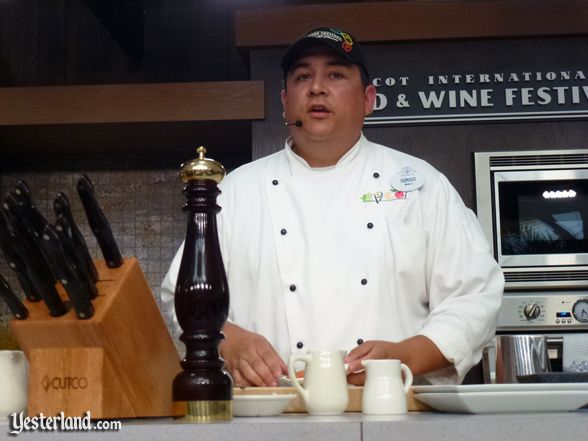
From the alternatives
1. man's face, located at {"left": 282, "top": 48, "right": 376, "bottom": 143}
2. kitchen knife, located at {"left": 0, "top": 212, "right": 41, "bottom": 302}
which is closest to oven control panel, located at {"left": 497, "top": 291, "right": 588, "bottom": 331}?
man's face, located at {"left": 282, "top": 48, "right": 376, "bottom": 143}

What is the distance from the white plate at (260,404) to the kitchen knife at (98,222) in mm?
254

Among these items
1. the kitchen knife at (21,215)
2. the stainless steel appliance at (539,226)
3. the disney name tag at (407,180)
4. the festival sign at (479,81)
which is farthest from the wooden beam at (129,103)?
the kitchen knife at (21,215)

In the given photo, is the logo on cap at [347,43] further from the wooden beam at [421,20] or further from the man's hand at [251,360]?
the wooden beam at [421,20]

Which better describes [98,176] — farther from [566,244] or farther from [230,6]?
[566,244]

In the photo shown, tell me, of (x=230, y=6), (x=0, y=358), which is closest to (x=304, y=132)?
(x=0, y=358)

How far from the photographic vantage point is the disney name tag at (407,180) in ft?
7.82

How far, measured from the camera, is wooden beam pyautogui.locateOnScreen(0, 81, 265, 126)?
12.0 ft

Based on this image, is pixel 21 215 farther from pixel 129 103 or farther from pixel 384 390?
pixel 129 103

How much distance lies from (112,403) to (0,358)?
0.25 meters

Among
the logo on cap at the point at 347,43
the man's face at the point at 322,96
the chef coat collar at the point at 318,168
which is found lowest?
the chef coat collar at the point at 318,168

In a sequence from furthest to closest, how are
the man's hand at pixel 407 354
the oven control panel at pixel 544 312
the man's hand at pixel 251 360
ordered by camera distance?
1. the oven control panel at pixel 544 312
2. the man's hand at pixel 251 360
3. the man's hand at pixel 407 354

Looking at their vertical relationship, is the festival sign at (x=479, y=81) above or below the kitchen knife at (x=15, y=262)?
above

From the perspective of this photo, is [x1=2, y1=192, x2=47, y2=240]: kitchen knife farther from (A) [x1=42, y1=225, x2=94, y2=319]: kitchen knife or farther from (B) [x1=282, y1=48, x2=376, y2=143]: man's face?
(B) [x1=282, y1=48, x2=376, y2=143]: man's face

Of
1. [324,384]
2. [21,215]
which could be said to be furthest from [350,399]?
[21,215]
